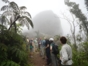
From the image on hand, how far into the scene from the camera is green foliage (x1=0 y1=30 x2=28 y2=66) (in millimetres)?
5246

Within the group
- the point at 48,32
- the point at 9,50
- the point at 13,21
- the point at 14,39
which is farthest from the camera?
the point at 48,32

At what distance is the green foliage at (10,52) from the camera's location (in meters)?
5.25

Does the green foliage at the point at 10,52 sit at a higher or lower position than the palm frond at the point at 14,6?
lower

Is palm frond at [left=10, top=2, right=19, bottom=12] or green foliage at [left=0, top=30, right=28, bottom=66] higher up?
palm frond at [left=10, top=2, right=19, bottom=12]

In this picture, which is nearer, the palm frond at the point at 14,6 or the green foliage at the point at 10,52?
the green foliage at the point at 10,52

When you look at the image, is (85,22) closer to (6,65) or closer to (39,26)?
(6,65)

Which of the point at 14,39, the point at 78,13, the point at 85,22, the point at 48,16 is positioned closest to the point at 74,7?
the point at 78,13

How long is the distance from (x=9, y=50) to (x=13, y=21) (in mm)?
3609

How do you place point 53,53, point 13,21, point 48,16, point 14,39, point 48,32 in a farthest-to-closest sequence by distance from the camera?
point 48,16 < point 48,32 < point 13,21 < point 14,39 < point 53,53

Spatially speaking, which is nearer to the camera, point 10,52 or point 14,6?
point 10,52

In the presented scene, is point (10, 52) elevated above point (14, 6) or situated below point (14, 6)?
below

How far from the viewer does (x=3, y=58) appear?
5.30m

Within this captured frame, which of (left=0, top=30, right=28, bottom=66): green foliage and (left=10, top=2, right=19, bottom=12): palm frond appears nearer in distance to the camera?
(left=0, top=30, right=28, bottom=66): green foliage

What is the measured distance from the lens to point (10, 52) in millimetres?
5895
